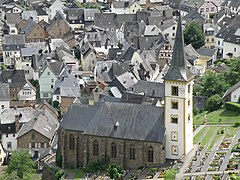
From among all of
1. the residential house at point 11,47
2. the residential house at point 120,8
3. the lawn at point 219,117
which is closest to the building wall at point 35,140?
the lawn at point 219,117

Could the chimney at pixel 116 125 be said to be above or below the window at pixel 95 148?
above

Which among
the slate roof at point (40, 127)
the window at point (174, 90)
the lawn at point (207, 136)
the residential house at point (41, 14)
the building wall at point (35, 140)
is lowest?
the building wall at point (35, 140)

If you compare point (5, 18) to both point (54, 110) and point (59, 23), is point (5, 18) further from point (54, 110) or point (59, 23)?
point (54, 110)

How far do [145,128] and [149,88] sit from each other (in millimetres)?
28663

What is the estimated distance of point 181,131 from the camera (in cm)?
7956

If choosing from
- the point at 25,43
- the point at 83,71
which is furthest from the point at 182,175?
the point at 25,43

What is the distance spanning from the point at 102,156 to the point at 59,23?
83723 millimetres

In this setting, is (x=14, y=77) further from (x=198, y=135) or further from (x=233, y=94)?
(x=198, y=135)

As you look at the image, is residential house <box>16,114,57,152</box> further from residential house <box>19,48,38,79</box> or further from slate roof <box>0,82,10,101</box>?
residential house <box>19,48,38,79</box>

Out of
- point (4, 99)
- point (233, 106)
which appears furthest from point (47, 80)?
point (233, 106)

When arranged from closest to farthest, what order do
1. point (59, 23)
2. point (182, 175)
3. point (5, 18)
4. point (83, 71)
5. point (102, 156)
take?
point (182, 175) < point (102, 156) < point (83, 71) < point (59, 23) < point (5, 18)

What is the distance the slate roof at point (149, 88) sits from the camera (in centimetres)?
10625

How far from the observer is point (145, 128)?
262 ft

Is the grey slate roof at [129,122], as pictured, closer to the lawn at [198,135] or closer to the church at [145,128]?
the church at [145,128]
